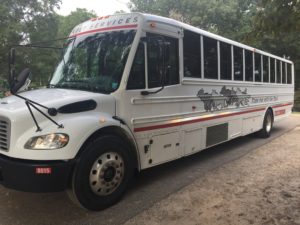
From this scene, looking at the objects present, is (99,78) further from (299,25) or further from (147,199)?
(299,25)

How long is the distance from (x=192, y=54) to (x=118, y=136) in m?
2.44

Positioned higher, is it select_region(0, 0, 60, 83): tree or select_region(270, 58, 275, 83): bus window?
select_region(0, 0, 60, 83): tree

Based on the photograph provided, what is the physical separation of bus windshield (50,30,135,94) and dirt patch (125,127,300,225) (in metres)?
1.86

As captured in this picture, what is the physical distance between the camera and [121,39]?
5.00 metres

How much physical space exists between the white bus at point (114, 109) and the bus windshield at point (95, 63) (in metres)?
0.02

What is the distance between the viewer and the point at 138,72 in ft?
16.2

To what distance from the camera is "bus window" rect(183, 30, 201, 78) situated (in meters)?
6.04

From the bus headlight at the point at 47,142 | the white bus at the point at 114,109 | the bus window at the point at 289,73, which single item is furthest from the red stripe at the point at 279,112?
the bus headlight at the point at 47,142

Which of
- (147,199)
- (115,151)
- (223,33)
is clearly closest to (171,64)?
(115,151)

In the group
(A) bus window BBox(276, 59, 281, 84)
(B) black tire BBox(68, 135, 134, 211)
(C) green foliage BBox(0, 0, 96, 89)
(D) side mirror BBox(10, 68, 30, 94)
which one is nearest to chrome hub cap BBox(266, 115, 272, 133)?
(A) bus window BBox(276, 59, 281, 84)

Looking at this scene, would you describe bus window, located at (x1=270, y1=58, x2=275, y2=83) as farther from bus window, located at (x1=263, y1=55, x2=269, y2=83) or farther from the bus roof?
the bus roof

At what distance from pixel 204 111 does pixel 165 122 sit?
1431 millimetres

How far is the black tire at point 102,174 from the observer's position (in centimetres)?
414

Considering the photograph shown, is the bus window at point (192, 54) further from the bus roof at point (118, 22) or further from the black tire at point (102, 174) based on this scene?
the black tire at point (102, 174)
